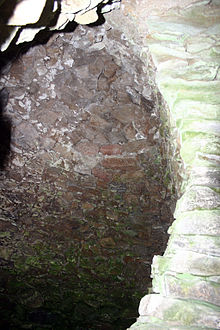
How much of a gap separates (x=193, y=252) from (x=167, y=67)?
34.9 inches

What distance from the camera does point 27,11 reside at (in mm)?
1152

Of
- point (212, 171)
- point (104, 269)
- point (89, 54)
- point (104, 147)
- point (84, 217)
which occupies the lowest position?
point (104, 269)

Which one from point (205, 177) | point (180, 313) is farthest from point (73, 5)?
point (180, 313)

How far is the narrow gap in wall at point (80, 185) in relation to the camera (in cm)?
288

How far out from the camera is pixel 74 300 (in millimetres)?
3947

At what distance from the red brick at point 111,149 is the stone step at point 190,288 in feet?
7.34

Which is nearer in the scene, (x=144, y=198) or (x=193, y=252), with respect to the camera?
(x=193, y=252)

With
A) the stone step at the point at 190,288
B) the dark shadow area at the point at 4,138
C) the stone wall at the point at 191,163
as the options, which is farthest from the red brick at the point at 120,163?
the stone step at the point at 190,288

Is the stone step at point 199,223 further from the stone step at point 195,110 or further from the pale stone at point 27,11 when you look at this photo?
the pale stone at point 27,11

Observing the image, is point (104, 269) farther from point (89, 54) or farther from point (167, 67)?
point (167, 67)

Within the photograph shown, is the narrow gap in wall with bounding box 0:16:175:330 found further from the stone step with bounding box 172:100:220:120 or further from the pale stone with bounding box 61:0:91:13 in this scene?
the stone step with bounding box 172:100:220:120

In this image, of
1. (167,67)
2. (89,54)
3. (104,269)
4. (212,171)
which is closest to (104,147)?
(89,54)

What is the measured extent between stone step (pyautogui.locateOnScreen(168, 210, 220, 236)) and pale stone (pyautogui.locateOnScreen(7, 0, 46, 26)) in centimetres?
94

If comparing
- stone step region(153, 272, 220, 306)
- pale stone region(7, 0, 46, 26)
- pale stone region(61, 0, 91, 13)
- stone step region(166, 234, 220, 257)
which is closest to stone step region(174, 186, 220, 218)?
stone step region(166, 234, 220, 257)
